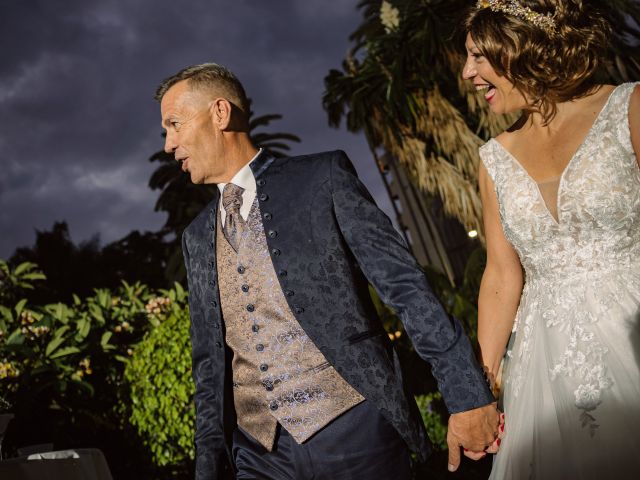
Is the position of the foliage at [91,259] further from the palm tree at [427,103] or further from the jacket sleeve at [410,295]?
the jacket sleeve at [410,295]

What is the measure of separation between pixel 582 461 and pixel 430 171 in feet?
30.3

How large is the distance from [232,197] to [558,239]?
4.19ft

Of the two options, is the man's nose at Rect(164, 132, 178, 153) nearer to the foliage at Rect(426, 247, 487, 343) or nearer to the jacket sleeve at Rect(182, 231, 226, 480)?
the jacket sleeve at Rect(182, 231, 226, 480)

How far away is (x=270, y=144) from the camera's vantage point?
21.3m

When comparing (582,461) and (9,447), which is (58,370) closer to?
(9,447)

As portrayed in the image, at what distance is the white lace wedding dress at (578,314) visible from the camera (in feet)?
6.94

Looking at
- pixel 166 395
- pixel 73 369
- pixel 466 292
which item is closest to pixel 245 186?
pixel 166 395

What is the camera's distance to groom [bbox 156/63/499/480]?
6.68 feet

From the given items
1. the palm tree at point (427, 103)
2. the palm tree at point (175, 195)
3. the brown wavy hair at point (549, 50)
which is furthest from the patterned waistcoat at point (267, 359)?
the palm tree at point (175, 195)

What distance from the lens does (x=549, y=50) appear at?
8.16 feet

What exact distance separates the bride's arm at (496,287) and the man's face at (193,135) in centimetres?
118

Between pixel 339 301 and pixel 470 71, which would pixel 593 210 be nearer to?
pixel 470 71

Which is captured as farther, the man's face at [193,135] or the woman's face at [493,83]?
the woman's face at [493,83]

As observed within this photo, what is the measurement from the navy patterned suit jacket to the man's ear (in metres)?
0.19
